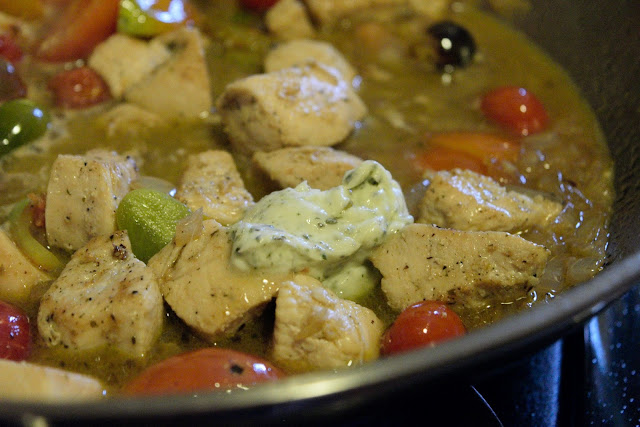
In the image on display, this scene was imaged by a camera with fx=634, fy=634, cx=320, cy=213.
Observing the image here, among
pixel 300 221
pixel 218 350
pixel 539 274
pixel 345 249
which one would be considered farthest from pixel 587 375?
pixel 218 350

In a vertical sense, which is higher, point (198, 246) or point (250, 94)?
point (250, 94)

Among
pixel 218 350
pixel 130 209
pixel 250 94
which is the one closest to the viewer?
pixel 218 350

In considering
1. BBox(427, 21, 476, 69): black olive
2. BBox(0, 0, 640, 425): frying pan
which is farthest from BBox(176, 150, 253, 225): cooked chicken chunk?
BBox(427, 21, 476, 69): black olive

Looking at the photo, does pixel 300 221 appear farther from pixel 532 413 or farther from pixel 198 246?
pixel 532 413

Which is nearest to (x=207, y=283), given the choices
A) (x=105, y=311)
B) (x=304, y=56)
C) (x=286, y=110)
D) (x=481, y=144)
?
(x=105, y=311)

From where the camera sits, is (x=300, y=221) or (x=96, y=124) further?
(x=96, y=124)

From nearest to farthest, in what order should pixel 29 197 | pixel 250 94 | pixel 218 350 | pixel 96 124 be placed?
pixel 218 350
pixel 29 197
pixel 250 94
pixel 96 124

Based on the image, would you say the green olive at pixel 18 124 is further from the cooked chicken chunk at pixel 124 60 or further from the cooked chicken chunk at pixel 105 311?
the cooked chicken chunk at pixel 105 311

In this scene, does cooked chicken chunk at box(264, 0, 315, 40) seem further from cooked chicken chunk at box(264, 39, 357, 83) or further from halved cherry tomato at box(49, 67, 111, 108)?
halved cherry tomato at box(49, 67, 111, 108)

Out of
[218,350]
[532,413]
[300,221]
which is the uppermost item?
[300,221]
